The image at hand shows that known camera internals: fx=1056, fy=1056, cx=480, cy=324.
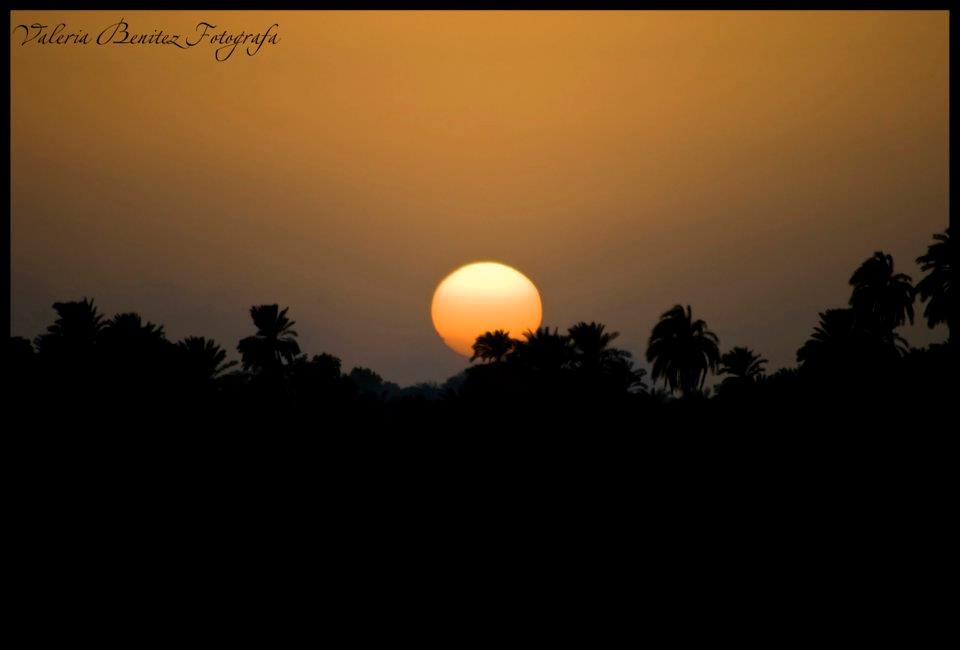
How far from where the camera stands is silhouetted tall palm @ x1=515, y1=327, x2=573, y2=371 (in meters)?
75.2

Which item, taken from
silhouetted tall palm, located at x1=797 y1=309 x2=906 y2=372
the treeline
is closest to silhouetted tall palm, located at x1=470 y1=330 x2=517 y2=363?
the treeline

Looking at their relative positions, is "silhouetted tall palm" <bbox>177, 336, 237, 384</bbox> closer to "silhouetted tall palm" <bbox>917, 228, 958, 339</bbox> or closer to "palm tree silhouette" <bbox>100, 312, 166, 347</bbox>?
"palm tree silhouette" <bbox>100, 312, 166, 347</bbox>

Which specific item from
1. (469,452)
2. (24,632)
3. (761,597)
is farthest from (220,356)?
(761,597)

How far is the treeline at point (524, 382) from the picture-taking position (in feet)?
168

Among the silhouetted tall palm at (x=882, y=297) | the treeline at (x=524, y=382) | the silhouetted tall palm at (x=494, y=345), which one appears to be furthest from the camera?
the silhouetted tall palm at (x=494, y=345)

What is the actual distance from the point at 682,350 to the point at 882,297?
1796cm

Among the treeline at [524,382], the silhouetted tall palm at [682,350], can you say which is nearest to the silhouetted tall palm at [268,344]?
the treeline at [524,382]

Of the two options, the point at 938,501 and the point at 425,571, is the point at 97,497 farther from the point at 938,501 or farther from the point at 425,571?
the point at 938,501

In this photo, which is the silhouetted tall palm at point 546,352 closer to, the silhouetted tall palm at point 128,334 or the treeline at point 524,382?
the treeline at point 524,382

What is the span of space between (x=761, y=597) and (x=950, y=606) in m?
4.77

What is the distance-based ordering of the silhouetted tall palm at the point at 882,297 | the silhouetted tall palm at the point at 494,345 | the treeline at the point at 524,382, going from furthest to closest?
the silhouetted tall palm at the point at 494,345, the silhouetted tall palm at the point at 882,297, the treeline at the point at 524,382

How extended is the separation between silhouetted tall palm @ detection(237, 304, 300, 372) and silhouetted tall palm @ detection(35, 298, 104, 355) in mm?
9928

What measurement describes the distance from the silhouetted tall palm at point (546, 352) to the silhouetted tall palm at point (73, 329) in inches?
1171

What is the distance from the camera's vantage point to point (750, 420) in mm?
50344
